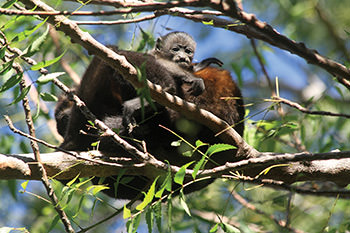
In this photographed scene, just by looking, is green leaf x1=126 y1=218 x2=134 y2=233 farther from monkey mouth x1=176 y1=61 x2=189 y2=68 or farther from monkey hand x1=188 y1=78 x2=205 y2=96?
monkey mouth x1=176 y1=61 x2=189 y2=68

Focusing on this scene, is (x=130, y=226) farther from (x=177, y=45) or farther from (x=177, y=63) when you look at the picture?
(x=177, y=45)

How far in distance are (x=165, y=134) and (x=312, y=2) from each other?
425cm

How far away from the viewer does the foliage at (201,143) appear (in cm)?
258

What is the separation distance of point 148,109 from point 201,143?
578 mm

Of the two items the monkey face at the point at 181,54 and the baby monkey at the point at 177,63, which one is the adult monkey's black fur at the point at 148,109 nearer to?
the baby monkey at the point at 177,63

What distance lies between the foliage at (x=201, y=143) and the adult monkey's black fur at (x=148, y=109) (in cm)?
21

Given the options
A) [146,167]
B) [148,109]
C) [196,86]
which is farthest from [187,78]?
[146,167]

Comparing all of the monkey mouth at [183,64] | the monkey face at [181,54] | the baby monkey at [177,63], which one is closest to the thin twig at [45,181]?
the baby monkey at [177,63]

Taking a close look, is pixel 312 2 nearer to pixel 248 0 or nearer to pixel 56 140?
pixel 248 0

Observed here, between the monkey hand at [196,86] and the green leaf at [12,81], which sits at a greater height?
the monkey hand at [196,86]

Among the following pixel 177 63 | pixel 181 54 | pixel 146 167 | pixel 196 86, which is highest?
pixel 181 54

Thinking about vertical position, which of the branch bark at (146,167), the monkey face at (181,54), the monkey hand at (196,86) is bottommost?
the branch bark at (146,167)

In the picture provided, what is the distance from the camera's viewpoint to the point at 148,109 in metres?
2.94

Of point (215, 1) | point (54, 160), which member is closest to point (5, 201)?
point (54, 160)
